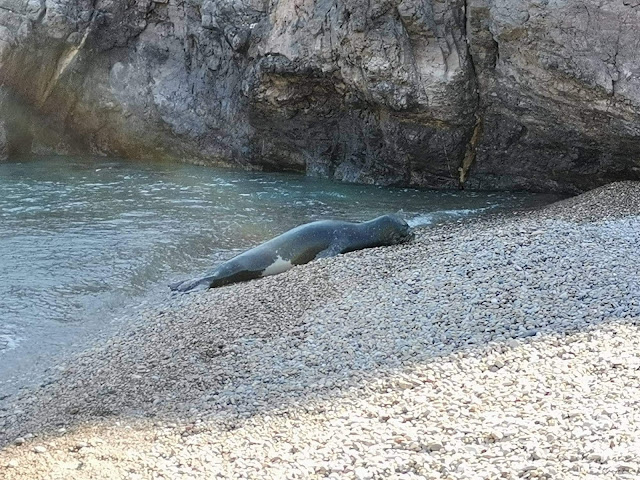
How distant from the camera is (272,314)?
6.10 m

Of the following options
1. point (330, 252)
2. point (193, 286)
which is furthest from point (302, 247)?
point (193, 286)

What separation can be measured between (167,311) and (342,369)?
295 centimetres

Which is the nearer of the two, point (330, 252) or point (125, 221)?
point (330, 252)

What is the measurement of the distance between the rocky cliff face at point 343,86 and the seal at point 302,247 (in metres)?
4.63

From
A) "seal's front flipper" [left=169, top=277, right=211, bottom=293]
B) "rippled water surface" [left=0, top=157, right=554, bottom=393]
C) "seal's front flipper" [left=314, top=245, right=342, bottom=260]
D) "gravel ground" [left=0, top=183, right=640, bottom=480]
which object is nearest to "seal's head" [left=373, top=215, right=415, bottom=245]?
"seal's front flipper" [left=314, top=245, right=342, bottom=260]

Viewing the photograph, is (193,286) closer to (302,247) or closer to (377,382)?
(302,247)

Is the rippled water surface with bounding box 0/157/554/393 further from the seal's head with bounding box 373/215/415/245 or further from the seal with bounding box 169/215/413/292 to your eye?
the seal's head with bounding box 373/215/415/245

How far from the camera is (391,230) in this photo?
8.94m

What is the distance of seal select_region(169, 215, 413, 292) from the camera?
316 inches

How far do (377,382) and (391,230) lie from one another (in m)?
4.79

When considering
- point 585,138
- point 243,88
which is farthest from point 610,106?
point 243,88

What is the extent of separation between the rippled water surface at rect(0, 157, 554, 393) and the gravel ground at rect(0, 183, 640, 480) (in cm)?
115

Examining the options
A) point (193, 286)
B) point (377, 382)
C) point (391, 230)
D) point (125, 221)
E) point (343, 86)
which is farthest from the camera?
point (343, 86)

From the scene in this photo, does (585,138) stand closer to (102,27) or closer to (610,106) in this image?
(610,106)
